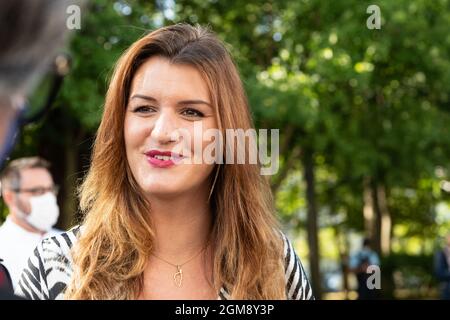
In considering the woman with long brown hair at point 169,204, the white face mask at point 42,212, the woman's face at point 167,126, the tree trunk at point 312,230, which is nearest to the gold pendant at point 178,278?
the woman with long brown hair at point 169,204

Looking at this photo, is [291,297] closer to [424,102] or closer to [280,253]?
[280,253]

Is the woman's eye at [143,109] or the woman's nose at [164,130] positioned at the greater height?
the woman's eye at [143,109]

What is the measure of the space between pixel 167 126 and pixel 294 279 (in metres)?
0.45

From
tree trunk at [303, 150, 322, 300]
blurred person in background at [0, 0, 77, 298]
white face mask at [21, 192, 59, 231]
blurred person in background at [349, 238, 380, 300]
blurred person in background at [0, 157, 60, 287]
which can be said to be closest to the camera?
blurred person in background at [0, 0, 77, 298]

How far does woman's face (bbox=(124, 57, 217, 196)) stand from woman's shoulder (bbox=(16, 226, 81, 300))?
20 centimetres

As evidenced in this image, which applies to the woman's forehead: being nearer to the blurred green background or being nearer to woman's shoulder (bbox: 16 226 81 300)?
woman's shoulder (bbox: 16 226 81 300)

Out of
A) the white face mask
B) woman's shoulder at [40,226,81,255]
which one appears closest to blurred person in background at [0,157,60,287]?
the white face mask

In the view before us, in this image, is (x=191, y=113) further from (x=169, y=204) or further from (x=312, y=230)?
(x=312, y=230)

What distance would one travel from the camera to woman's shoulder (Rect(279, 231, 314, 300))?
152 cm

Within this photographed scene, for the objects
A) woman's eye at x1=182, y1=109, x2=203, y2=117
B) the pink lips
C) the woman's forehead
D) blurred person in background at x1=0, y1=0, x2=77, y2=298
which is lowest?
blurred person in background at x1=0, y1=0, x2=77, y2=298

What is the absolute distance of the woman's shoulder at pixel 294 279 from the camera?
1517 millimetres

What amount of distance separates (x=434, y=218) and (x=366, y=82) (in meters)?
12.9

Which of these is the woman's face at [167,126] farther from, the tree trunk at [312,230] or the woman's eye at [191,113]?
the tree trunk at [312,230]

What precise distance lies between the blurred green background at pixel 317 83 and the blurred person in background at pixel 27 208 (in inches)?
136
